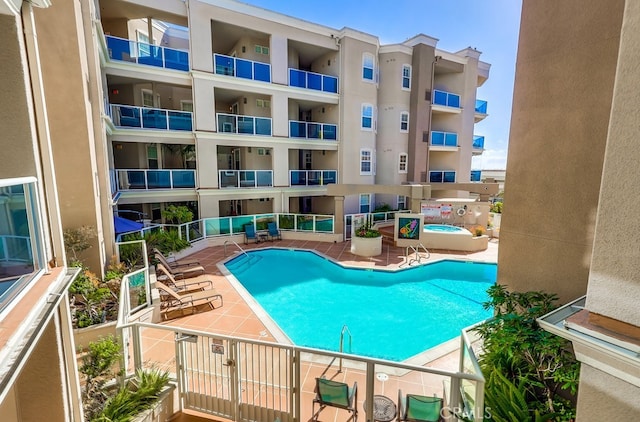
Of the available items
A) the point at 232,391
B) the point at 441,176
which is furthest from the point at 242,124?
the point at 441,176

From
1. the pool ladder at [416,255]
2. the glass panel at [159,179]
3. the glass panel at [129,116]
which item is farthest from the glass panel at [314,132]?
the glass panel at [129,116]

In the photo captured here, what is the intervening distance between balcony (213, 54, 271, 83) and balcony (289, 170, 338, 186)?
18.6ft

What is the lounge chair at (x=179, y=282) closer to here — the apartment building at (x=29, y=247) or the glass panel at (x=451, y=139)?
the apartment building at (x=29, y=247)

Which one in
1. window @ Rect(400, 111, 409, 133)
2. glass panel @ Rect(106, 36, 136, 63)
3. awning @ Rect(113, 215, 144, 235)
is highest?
glass panel @ Rect(106, 36, 136, 63)

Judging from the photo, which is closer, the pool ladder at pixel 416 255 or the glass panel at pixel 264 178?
the pool ladder at pixel 416 255

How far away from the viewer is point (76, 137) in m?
7.96

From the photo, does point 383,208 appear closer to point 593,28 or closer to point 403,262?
point 403,262

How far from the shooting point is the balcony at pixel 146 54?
1316 centimetres

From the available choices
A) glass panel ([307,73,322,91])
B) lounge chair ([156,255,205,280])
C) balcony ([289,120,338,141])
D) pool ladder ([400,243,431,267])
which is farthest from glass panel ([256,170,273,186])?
pool ladder ([400,243,431,267])

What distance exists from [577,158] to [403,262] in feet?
30.4

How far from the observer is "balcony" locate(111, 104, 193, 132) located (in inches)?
541

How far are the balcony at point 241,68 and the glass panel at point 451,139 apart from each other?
46.5ft

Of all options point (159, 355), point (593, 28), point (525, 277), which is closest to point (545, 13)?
point (593, 28)

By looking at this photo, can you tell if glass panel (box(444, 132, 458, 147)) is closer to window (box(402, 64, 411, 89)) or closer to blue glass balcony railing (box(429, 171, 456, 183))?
blue glass balcony railing (box(429, 171, 456, 183))
